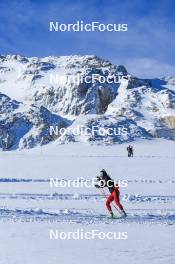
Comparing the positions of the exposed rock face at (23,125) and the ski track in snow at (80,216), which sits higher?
the exposed rock face at (23,125)

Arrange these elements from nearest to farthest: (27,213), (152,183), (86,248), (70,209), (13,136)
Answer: (86,248) → (27,213) → (70,209) → (152,183) → (13,136)

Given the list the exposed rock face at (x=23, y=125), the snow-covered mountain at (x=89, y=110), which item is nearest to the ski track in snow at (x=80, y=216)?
the snow-covered mountain at (x=89, y=110)

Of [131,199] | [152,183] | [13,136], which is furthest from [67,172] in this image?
[13,136]

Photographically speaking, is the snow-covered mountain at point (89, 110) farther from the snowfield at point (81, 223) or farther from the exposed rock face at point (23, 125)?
the snowfield at point (81, 223)

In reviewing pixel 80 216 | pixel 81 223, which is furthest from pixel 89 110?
pixel 81 223

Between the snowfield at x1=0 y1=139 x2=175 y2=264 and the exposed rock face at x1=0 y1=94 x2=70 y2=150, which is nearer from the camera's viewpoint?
the snowfield at x1=0 y1=139 x2=175 y2=264

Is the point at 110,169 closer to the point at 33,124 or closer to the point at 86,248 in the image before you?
the point at 86,248

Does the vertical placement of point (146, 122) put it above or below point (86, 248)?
above

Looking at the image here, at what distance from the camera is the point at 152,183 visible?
90.0ft

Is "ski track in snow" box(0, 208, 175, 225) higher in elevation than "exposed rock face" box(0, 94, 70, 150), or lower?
lower

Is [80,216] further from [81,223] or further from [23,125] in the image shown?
[23,125]

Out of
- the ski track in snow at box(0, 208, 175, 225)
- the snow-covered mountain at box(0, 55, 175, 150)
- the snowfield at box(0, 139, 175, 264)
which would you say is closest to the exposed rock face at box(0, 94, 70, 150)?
the snow-covered mountain at box(0, 55, 175, 150)

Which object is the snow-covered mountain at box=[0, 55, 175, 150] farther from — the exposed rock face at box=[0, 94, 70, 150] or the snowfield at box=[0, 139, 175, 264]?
the snowfield at box=[0, 139, 175, 264]

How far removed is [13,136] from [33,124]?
5.69 meters
